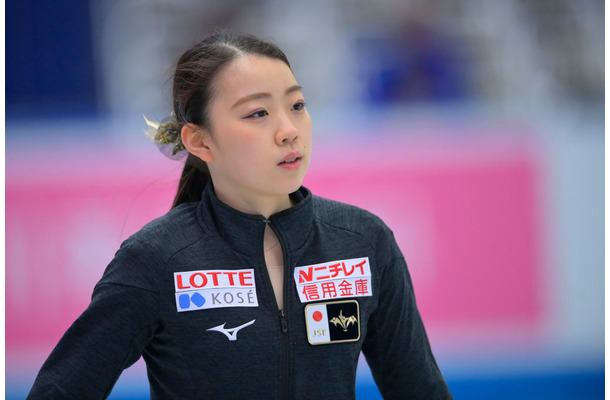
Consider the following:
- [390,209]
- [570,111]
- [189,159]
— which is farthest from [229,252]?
[570,111]

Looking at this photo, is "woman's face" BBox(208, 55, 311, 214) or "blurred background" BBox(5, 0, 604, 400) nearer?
"woman's face" BBox(208, 55, 311, 214)

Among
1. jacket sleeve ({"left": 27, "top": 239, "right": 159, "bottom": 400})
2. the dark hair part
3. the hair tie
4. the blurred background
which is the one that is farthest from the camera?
the blurred background

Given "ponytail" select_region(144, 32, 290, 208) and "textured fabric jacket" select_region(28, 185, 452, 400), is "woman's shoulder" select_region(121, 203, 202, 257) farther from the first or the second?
"ponytail" select_region(144, 32, 290, 208)

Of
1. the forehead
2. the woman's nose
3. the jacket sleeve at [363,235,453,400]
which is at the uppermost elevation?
the forehead

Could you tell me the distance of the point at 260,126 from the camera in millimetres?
1392

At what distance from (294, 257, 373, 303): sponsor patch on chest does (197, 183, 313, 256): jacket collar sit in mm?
59

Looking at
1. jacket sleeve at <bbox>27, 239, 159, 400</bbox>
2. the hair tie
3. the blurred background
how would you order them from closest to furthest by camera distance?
jacket sleeve at <bbox>27, 239, 159, 400</bbox>, the hair tie, the blurred background

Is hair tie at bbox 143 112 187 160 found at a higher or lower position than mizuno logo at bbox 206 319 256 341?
higher

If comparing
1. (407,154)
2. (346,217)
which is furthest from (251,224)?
(407,154)

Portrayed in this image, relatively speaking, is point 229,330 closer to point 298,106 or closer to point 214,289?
point 214,289

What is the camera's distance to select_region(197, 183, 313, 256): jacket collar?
1.41 metres

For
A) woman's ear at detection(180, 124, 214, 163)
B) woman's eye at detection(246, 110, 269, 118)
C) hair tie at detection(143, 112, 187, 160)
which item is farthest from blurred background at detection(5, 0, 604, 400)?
woman's eye at detection(246, 110, 269, 118)

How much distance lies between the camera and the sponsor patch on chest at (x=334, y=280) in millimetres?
1409

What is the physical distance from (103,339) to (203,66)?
55 cm
